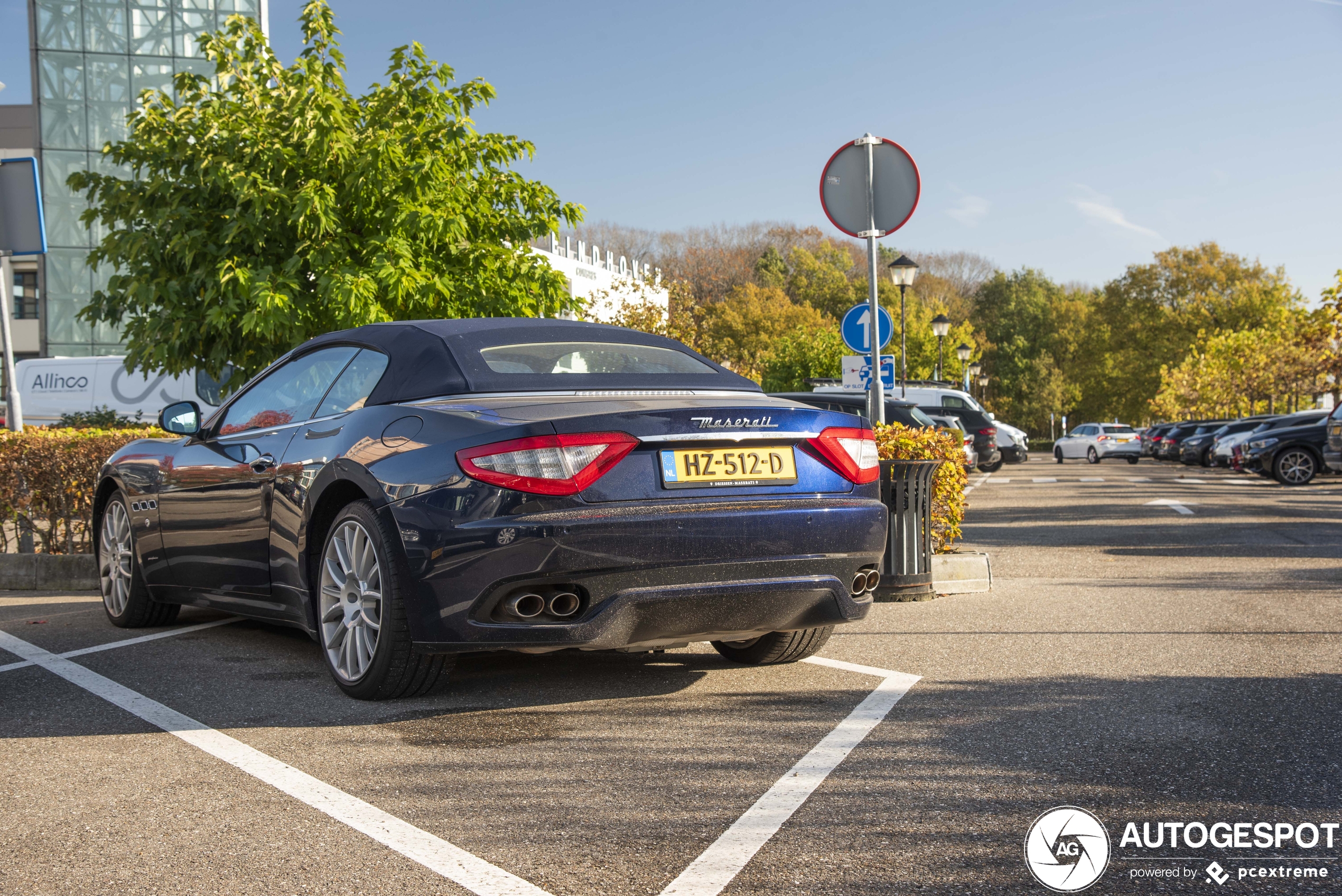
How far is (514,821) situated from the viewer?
3.40m

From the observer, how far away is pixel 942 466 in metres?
8.88

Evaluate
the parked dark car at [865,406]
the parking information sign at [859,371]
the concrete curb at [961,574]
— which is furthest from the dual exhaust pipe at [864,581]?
the parked dark car at [865,406]

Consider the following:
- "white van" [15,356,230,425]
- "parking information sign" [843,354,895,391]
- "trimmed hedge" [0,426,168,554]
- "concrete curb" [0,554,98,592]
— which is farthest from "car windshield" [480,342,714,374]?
"white van" [15,356,230,425]

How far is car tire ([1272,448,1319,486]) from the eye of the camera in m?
25.6

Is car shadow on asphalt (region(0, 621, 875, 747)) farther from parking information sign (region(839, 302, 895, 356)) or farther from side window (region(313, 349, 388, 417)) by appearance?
parking information sign (region(839, 302, 895, 356))

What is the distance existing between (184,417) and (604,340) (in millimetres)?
2501

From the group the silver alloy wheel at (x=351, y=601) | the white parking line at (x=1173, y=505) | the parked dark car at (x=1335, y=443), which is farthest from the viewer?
the parked dark car at (x=1335, y=443)

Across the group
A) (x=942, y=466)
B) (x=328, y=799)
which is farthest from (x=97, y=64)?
(x=328, y=799)

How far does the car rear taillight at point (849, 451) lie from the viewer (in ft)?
15.9

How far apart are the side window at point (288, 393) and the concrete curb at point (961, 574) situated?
438 cm

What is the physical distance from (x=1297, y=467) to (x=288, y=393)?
2454 cm

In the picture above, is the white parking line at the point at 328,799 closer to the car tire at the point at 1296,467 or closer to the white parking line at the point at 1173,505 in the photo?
the white parking line at the point at 1173,505

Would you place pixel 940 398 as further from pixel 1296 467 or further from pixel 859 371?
pixel 859 371

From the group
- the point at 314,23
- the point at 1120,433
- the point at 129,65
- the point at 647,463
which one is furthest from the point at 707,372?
the point at 1120,433
